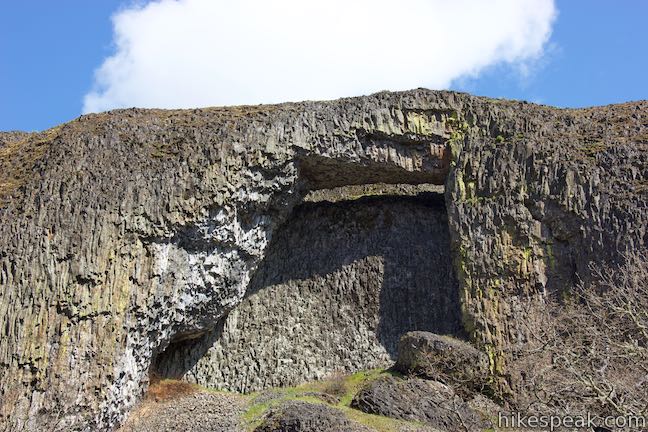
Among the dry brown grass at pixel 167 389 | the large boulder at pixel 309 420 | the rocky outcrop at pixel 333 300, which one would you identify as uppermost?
the rocky outcrop at pixel 333 300

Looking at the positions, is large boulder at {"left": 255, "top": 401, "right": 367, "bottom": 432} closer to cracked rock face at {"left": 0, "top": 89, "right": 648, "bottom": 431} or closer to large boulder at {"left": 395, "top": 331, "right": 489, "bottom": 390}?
large boulder at {"left": 395, "top": 331, "right": 489, "bottom": 390}

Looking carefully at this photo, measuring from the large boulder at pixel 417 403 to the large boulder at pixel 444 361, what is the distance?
0.47 meters

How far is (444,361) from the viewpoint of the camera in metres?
24.8

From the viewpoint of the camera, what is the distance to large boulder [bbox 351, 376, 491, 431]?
75.0 feet

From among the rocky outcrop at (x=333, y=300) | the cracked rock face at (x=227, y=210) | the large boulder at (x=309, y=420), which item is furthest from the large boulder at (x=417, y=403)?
the rocky outcrop at (x=333, y=300)

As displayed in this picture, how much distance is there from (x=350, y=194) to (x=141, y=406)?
47.2ft

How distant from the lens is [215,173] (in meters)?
27.4

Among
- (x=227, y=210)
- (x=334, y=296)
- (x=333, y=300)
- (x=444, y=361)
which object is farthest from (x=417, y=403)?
(x=227, y=210)

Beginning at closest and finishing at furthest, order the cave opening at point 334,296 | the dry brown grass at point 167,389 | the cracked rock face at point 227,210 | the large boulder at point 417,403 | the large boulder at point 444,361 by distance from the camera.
Answer: the large boulder at point 417,403 < the cracked rock face at point 227,210 < the large boulder at point 444,361 < the dry brown grass at point 167,389 < the cave opening at point 334,296

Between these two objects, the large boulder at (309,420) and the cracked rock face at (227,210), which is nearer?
the large boulder at (309,420)

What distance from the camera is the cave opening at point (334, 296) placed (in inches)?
1123

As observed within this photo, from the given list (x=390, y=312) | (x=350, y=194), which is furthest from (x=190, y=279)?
(x=350, y=194)

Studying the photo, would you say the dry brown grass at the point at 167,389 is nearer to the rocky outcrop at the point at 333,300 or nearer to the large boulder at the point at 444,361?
the rocky outcrop at the point at 333,300

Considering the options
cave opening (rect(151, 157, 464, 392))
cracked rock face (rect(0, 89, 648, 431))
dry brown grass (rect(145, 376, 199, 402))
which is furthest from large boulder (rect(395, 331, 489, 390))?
dry brown grass (rect(145, 376, 199, 402))
